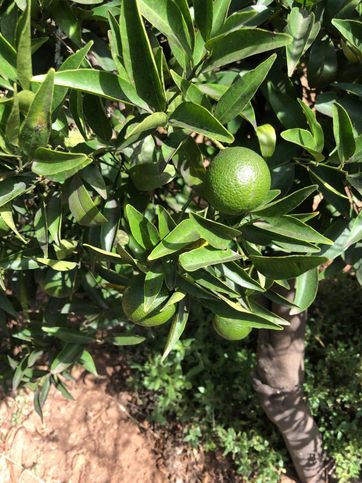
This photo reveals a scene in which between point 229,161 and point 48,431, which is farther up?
point 229,161

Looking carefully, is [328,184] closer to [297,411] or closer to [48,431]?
[297,411]

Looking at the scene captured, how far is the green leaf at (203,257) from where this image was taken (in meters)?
0.70

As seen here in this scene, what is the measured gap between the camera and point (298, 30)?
2.49 feet

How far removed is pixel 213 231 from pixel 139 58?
0.87ft

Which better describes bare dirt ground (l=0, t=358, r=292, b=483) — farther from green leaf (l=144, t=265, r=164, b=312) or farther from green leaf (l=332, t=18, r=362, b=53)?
green leaf (l=332, t=18, r=362, b=53)

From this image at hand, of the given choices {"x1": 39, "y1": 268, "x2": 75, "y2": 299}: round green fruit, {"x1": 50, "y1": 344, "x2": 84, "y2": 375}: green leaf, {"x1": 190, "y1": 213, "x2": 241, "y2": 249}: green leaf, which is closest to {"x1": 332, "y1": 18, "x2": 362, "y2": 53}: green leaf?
{"x1": 190, "y1": 213, "x2": 241, "y2": 249}: green leaf

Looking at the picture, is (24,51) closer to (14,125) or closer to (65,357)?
(14,125)

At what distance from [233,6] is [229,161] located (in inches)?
13.4

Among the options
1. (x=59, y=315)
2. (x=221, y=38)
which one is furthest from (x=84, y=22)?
(x=59, y=315)

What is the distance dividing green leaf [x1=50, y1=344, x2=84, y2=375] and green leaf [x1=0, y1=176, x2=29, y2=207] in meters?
0.69

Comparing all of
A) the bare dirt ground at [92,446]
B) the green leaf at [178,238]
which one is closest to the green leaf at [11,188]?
the green leaf at [178,238]

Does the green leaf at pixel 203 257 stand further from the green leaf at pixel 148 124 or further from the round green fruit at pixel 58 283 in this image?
the round green fruit at pixel 58 283

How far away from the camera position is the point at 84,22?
98 centimetres

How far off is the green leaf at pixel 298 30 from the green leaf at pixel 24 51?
1.30 feet
